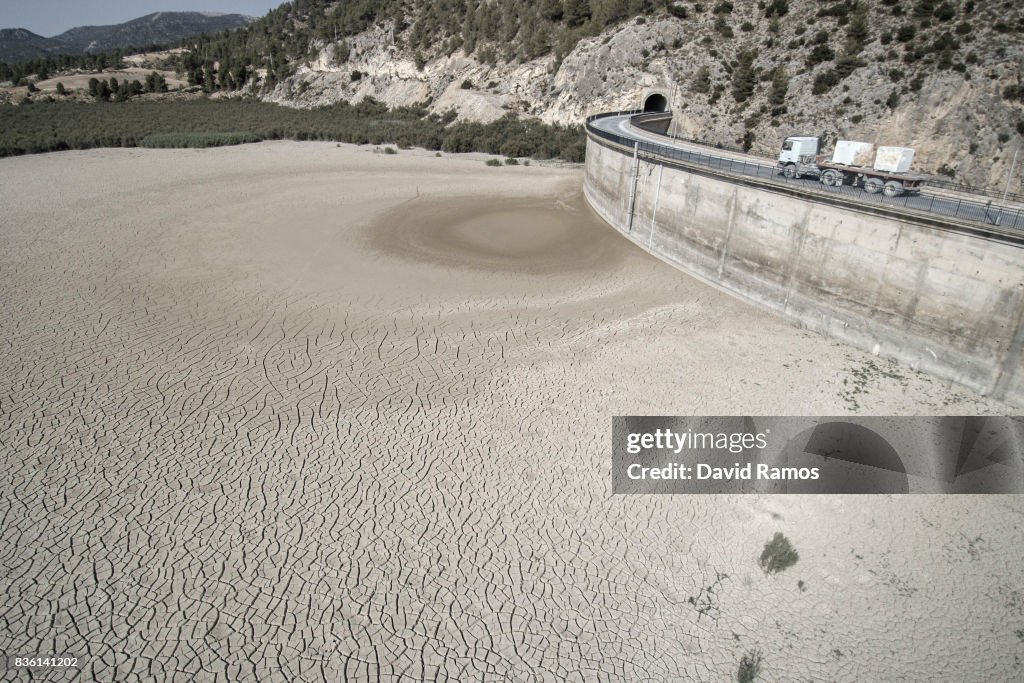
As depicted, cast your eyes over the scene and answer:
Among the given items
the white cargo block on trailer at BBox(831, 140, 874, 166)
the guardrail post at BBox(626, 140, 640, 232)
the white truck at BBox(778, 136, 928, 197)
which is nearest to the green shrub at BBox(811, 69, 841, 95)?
the guardrail post at BBox(626, 140, 640, 232)

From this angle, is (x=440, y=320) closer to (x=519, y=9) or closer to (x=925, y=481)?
(x=925, y=481)

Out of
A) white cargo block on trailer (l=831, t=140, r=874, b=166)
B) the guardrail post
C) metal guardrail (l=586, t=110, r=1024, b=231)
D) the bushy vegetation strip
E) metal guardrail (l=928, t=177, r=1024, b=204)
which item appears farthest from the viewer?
the bushy vegetation strip

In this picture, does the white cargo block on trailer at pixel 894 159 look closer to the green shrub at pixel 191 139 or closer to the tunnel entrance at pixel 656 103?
the tunnel entrance at pixel 656 103

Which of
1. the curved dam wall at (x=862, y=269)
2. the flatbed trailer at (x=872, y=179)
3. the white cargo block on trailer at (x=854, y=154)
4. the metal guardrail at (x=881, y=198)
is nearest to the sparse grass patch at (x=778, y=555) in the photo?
the curved dam wall at (x=862, y=269)

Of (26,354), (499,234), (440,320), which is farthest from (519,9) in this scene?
(26,354)

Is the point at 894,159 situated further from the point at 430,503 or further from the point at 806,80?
the point at 806,80

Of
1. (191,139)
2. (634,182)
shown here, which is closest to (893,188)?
(634,182)

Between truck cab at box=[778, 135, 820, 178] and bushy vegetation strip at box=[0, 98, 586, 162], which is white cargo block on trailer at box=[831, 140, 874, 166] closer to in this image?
truck cab at box=[778, 135, 820, 178]
